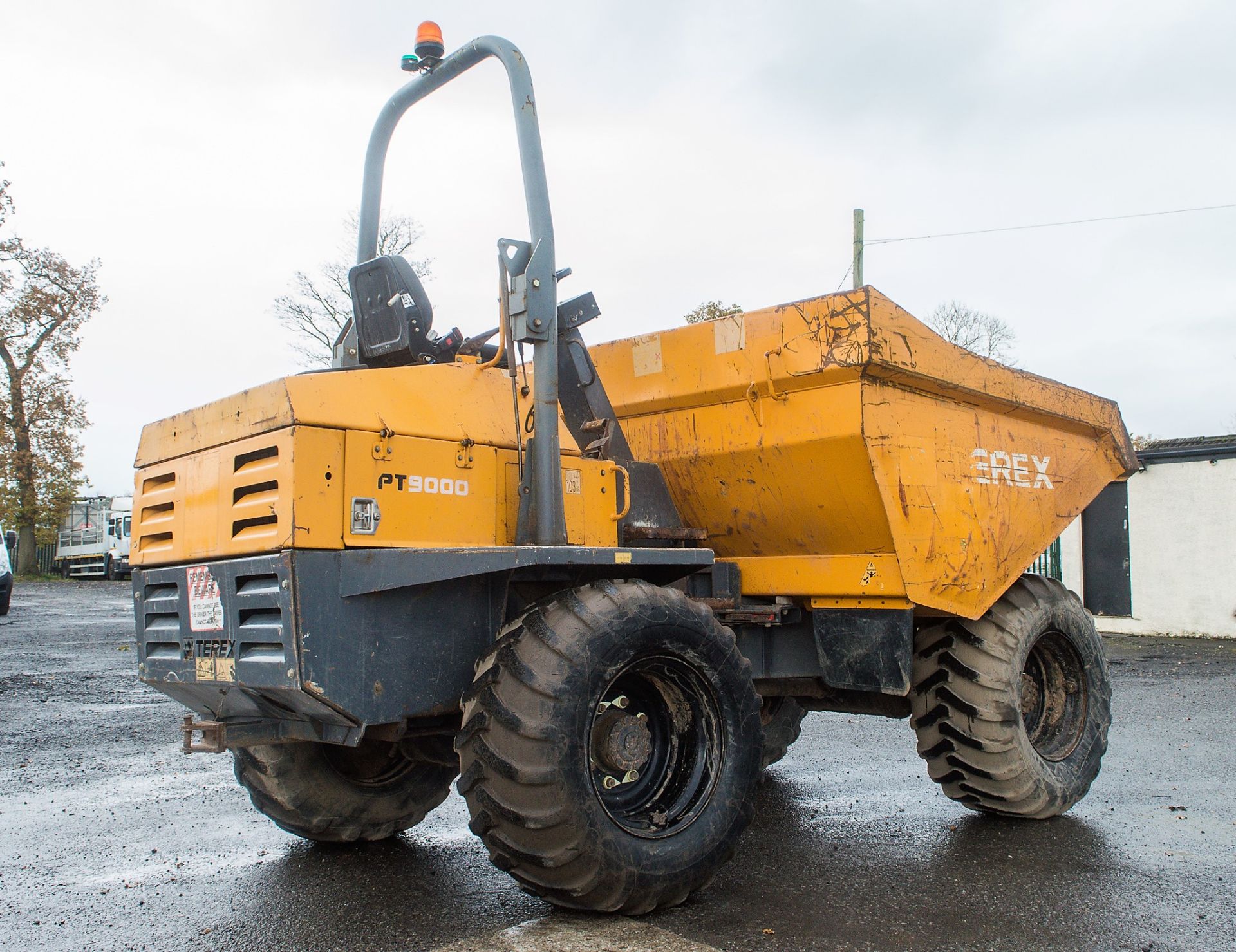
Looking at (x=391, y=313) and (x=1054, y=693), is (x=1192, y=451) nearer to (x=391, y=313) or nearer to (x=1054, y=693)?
(x=1054, y=693)

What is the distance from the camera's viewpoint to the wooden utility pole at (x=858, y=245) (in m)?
19.9

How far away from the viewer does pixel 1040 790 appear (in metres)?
5.33

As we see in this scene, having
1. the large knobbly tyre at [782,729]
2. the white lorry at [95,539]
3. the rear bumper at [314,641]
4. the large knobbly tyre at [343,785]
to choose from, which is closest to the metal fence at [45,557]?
the white lorry at [95,539]

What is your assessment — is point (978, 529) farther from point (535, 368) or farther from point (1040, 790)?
point (535, 368)

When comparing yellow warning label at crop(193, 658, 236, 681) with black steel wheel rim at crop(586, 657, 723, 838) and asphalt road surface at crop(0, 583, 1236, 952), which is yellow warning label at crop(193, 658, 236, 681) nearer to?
asphalt road surface at crop(0, 583, 1236, 952)

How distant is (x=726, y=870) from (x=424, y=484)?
7.00 ft

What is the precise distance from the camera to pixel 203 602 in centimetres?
393

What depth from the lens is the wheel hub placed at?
4.05 m

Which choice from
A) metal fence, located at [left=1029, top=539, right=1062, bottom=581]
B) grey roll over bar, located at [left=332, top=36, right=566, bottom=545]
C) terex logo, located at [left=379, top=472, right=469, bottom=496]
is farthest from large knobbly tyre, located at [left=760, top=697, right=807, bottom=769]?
metal fence, located at [left=1029, top=539, right=1062, bottom=581]

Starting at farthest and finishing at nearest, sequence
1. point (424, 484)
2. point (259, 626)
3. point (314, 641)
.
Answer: point (424, 484) < point (259, 626) < point (314, 641)

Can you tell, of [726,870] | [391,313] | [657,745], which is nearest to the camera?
[657,745]

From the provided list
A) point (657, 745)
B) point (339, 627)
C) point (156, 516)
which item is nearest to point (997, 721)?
point (657, 745)

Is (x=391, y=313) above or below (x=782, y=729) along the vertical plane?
above

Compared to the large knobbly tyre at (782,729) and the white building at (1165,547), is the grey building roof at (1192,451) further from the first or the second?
the large knobbly tyre at (782,729)
